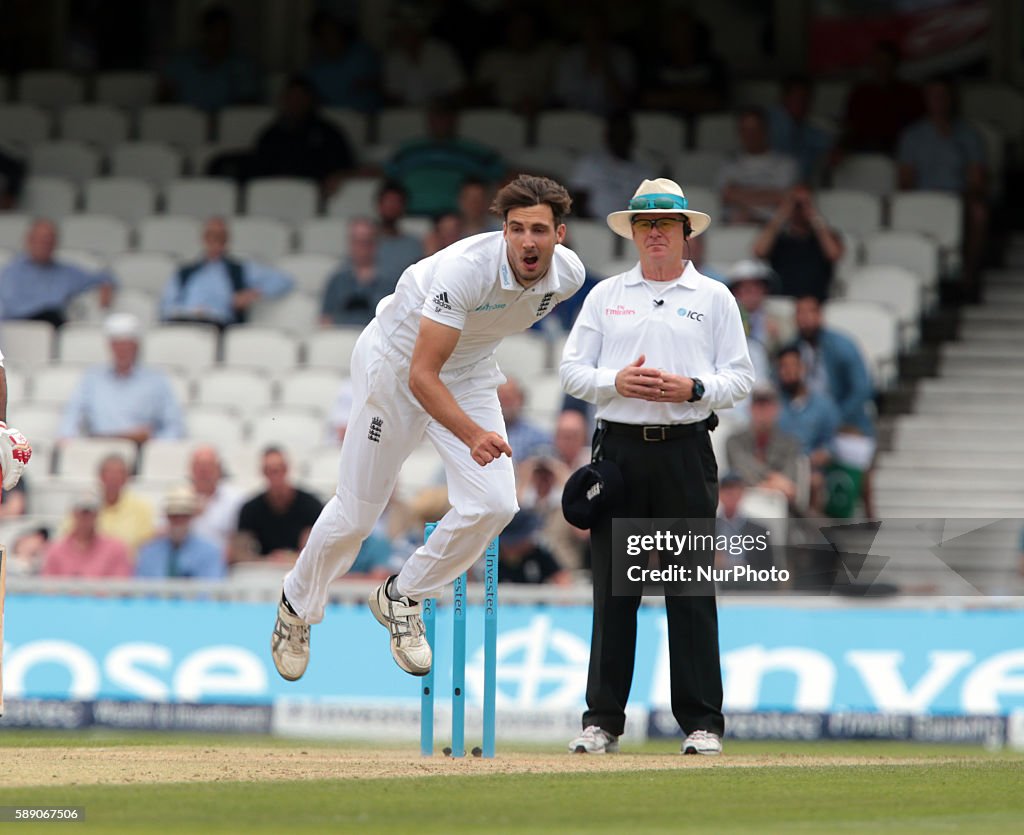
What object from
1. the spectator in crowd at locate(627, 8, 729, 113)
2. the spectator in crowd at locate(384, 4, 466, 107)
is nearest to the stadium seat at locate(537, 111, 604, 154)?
the spectator in crowd at locate(627, 8, 729, 113)

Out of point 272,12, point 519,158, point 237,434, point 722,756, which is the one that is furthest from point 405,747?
point 272,12

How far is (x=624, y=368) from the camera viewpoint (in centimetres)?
804

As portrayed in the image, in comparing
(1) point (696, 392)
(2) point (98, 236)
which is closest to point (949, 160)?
(2) point (98, 236)

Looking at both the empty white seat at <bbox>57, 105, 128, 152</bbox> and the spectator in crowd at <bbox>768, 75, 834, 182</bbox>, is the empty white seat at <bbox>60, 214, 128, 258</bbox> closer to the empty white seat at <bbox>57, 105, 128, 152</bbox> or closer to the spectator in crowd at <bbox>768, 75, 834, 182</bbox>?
the empty white seat at <bbox>57, 105, 128, 152</bbox>

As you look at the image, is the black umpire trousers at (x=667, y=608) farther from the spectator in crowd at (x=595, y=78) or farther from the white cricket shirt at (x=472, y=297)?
the spectator in crowd at (x=595, y=78)

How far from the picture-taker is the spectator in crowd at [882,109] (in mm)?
15500

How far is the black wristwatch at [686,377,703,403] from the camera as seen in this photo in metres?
7.92

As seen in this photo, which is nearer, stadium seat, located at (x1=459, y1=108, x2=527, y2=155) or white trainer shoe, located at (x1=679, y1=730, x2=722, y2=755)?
white trainer shoe, located at (x1=679, y1=730, x2=722, y2=755)

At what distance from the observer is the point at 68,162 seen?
54.0ft

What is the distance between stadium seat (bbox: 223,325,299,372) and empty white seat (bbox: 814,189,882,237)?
13.2 ft

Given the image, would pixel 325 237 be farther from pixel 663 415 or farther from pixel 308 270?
pixel 663 415

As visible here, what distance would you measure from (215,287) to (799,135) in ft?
14.7

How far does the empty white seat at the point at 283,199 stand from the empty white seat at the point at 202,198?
0.17 m

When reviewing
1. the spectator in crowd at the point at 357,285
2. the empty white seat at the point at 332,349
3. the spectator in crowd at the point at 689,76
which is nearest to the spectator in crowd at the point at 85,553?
the empty white seat at the point at 332,349
